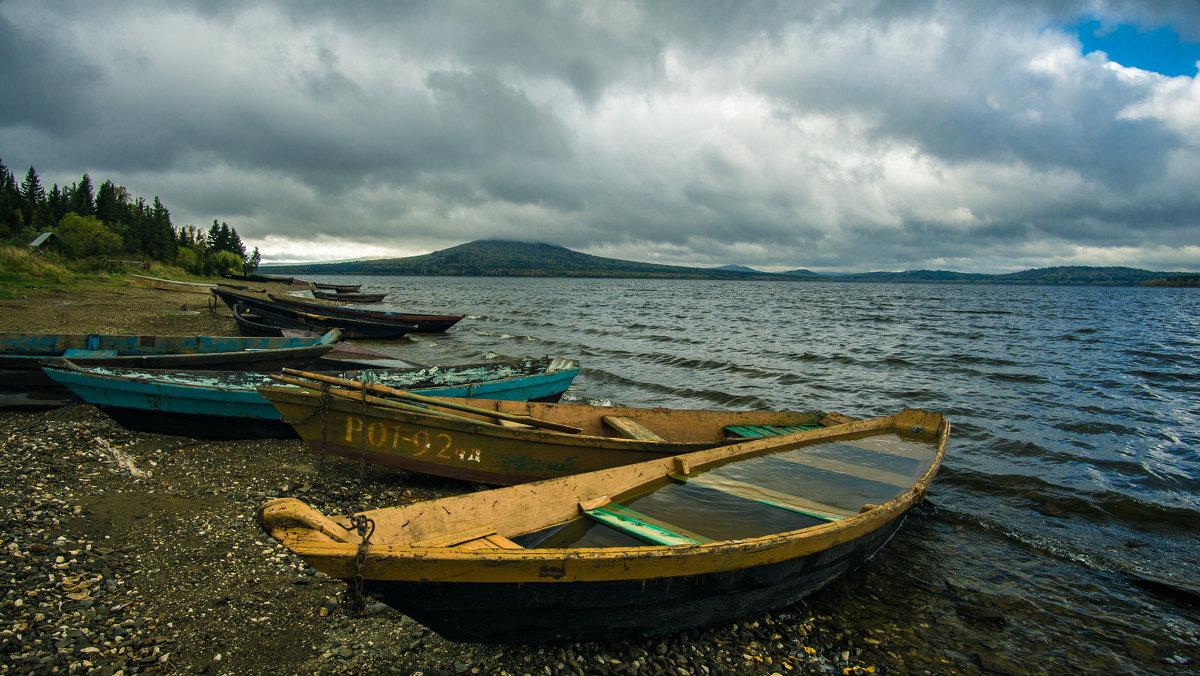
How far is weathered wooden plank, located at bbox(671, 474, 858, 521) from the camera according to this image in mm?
6062

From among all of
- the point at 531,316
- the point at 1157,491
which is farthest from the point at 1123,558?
the point at 531,316

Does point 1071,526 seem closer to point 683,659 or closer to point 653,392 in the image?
point 683,659

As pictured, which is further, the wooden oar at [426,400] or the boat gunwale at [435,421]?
the wooden oar at [426,400]

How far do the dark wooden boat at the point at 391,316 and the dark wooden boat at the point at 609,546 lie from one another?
72.7 ft

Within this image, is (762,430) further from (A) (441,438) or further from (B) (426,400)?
(B) (426,400)

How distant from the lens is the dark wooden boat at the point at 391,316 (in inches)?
987

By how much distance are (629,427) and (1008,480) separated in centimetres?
726

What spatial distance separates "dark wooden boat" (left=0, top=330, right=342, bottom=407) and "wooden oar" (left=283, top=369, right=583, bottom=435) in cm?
483

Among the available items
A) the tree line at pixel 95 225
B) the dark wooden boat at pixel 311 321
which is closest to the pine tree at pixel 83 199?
the tree line at pixel 95 225

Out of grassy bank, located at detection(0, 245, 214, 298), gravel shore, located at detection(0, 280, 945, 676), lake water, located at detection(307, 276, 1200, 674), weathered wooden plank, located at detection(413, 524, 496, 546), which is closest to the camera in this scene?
gravel shore, located at detection(0, 280, 945, 676)

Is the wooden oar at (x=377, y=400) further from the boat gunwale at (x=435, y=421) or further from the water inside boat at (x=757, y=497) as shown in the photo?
the water inside boat at (x=757, y=497)

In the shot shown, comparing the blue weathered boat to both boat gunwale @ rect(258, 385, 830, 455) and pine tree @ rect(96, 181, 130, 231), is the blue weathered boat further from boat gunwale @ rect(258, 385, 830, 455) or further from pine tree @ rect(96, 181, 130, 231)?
pine tree @ rect(96, 181, 130, 231)

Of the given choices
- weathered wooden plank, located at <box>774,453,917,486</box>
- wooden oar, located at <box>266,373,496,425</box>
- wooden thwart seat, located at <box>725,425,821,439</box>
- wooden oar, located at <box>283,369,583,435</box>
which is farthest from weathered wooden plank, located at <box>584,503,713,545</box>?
wooden thwart seat, located at <box>725,425,821,439</box>

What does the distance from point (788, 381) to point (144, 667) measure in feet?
57.5
